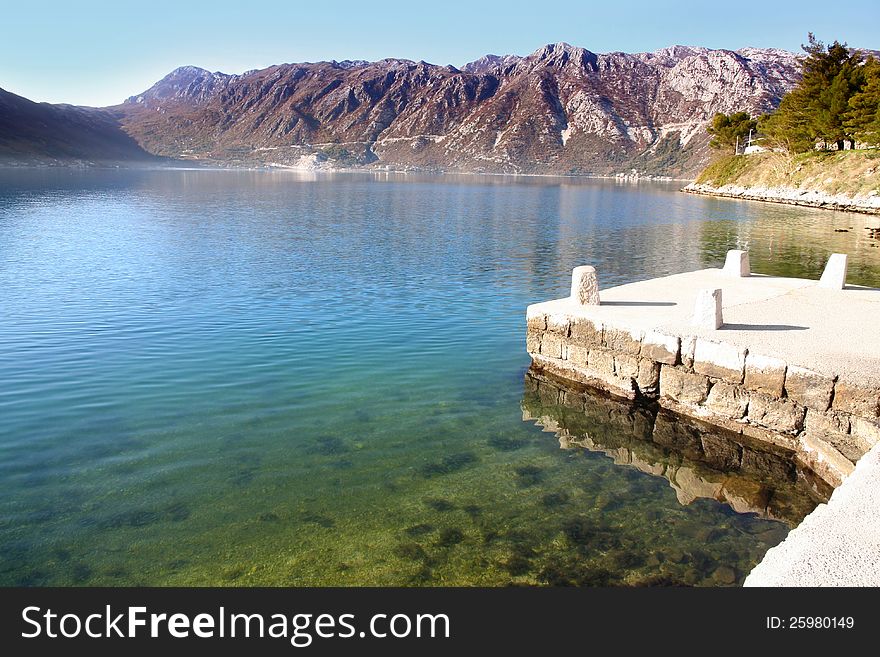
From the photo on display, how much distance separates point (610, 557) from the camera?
27.5 feet

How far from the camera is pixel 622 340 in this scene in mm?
13602

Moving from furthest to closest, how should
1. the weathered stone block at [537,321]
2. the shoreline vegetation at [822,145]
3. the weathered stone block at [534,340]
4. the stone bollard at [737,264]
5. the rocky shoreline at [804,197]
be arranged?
the shoreline vegetation at [822,145] < the rocky shoreline at [804,197] < the stone bollard at [737,264] < the weathered stone block at [534,340] < the weathered stone block at [537,321]

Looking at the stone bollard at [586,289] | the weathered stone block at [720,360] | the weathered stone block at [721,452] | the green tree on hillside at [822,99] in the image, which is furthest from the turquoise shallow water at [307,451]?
the green tree on hillside at [822,99]

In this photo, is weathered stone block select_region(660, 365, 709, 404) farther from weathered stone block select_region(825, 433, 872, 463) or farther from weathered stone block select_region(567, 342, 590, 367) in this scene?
weathered stone block select_region(825, 433, 872, 463)

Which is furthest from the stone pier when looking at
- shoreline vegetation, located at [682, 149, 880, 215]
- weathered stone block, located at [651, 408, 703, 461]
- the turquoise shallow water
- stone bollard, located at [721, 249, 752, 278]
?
shoreline vegetation, located at [682, 149, 880, 215]

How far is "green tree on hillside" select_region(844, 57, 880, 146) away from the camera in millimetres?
69544

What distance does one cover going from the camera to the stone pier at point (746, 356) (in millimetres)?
10609

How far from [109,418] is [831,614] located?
12.0 meters

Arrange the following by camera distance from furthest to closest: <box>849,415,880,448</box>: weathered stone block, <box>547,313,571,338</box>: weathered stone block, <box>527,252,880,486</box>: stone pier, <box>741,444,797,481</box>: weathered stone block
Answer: <box>547,313,571,338</box>: weathered stone block
<box>741,444,797,481</box>: weathered stone block
<box>527,252,880,486</box>: stone pier
<box>849,415,880,448</box>: weathered stone block

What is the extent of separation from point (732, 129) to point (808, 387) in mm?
→ 132425

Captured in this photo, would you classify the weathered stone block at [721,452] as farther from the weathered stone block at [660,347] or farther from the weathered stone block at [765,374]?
the weathered stone block at [660,347]

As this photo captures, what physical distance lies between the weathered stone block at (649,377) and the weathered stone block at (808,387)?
2574mm

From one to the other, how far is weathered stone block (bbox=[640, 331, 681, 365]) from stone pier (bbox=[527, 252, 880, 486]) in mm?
20

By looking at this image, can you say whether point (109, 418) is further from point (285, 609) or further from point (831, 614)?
point (831, 614)
